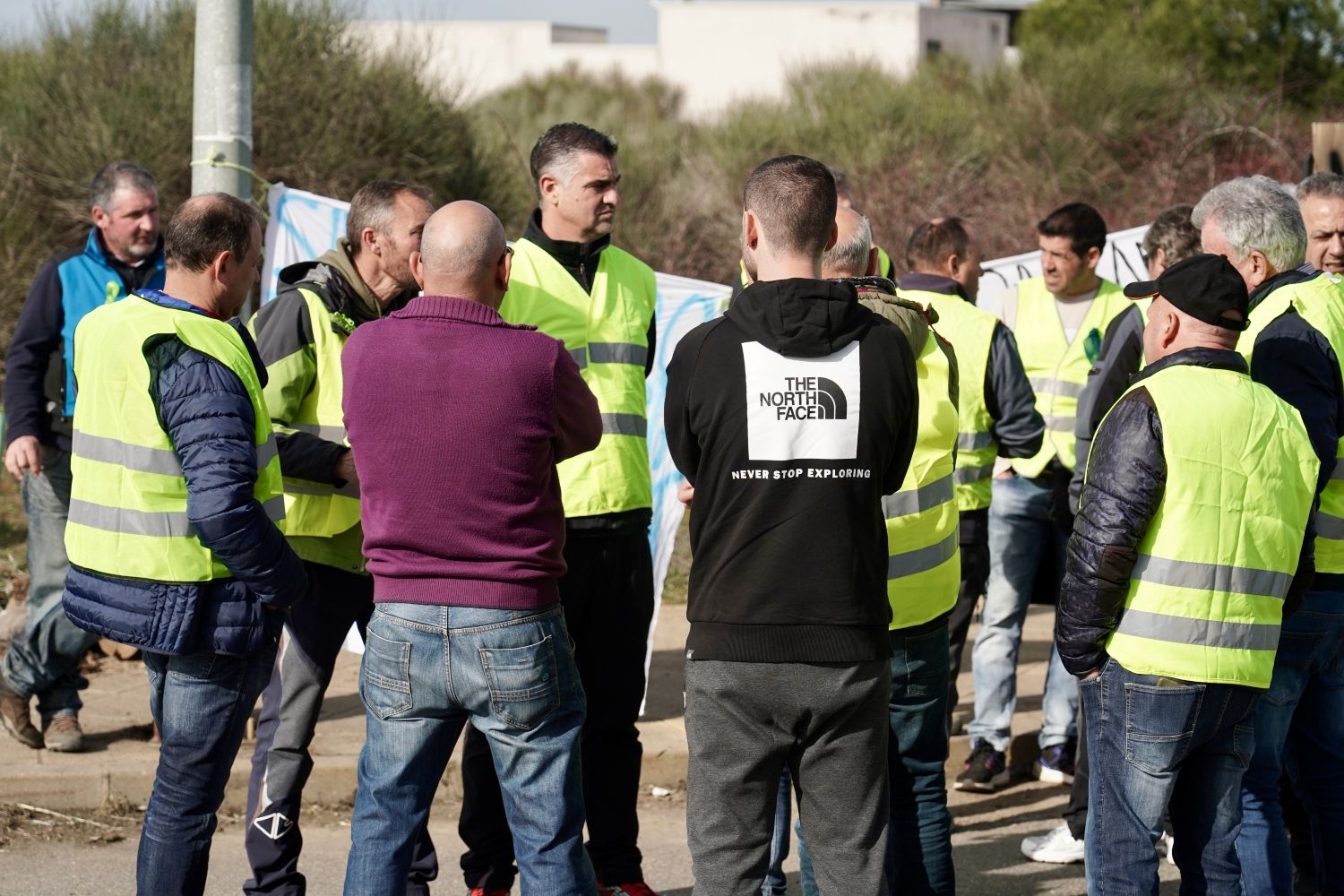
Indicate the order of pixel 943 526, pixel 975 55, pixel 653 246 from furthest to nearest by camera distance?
pixel 975 55, pixel 653 246, pixel 943 526

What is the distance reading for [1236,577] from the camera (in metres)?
3.76

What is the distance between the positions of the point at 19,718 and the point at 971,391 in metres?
3.95

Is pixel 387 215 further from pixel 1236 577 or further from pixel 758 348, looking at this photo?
pixel 1236 577

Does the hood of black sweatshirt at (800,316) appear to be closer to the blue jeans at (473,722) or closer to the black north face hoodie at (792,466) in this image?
the black north face hoodie at (792,466)

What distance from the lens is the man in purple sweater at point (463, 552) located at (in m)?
3.61

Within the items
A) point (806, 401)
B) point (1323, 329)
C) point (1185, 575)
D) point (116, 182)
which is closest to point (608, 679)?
point (806, 401)

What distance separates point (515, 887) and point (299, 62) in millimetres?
11873

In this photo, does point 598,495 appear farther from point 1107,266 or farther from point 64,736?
point 1107,266

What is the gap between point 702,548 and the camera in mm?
3588

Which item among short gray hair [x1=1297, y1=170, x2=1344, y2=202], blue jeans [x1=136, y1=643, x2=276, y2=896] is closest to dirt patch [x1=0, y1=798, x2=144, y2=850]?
blue jeans [x1=136, y1=643, x2=276, y2=896]

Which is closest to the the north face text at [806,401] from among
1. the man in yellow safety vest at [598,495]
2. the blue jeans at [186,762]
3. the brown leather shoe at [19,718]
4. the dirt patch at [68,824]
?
the man in yellow safety vest at [598,495]

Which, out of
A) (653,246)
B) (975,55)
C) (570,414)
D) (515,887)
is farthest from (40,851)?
(975,55)

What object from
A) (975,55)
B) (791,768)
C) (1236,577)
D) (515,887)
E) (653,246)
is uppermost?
(975,55)

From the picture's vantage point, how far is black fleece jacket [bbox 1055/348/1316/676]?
3691 millimetres
